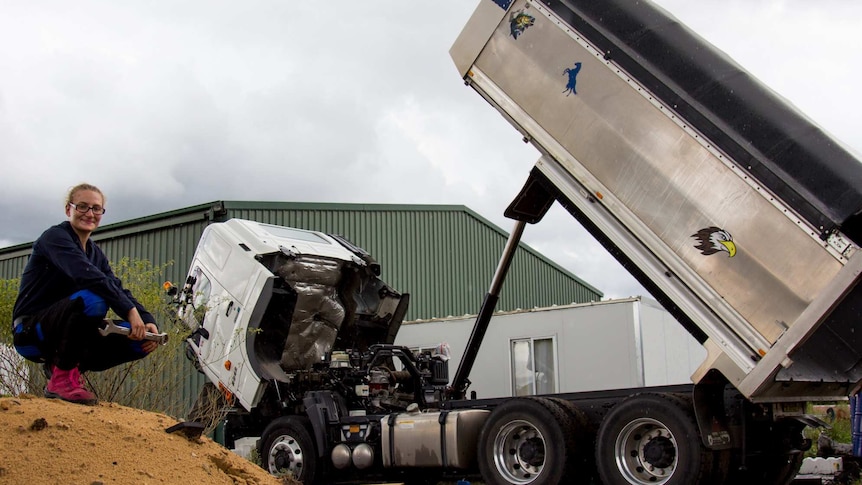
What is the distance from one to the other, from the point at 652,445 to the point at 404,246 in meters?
14.7

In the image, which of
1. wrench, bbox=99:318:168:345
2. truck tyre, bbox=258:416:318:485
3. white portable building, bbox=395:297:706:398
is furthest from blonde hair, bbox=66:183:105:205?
white portable building, bbox=395:297:706:398

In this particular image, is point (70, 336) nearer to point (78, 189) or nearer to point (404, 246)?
point (78, 189)

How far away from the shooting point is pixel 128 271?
7656 mm

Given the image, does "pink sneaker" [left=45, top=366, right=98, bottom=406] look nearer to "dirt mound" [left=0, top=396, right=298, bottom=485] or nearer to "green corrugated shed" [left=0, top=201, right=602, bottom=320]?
"dirt mound" [left=0, top=396, right=298, bottom=485]

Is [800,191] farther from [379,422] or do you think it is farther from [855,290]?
[379,422]

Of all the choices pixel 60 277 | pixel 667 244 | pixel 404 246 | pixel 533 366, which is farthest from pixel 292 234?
pixel 404 246

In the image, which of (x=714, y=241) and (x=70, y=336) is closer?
(x=70, y=336)

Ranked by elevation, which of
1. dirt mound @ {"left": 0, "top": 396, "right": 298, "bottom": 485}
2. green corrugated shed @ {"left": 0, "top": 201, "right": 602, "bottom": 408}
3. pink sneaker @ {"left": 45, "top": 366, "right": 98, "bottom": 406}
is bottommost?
dirt mound @ {"left": 0, "top": 396, "right": 298, "bottom": 485}

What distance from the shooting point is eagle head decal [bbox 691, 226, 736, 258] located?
600 centimetres

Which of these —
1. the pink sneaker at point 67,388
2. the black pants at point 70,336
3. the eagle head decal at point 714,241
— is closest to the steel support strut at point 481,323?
the eagle head decal at point 714,241

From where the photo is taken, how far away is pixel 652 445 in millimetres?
6629

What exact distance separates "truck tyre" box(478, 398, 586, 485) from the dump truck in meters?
0.02

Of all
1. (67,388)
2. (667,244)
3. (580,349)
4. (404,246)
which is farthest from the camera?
(404,246)

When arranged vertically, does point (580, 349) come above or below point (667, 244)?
below
